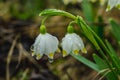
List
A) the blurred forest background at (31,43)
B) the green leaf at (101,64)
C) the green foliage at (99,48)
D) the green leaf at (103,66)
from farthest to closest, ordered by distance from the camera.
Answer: the blurred forest background at (31,43) < the green leaf at (101,64) < the green leaf at (103,66) < the green foliage at (99,48)

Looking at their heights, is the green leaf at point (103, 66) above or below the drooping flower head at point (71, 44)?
below

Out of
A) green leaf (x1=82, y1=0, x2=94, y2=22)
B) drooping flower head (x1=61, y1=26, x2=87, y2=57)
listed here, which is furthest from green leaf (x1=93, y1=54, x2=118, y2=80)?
green leaf (x1=82, y1=0, x2=94, y2=22)

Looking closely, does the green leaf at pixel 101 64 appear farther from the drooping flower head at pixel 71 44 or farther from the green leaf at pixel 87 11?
the green leaf at pixel 87 11

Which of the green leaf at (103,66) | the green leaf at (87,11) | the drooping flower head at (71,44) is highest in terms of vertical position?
the green leaf at (87,11)

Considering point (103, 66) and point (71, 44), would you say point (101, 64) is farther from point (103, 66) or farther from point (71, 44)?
point (71, 44)

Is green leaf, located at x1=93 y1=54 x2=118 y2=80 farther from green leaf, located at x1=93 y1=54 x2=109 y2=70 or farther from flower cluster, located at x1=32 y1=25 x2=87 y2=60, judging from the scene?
flower cluster, located at x1=32 y1=25 x2=87 y2=60

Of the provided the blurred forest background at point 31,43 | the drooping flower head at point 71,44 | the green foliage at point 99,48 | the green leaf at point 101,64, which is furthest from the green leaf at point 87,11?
the drooping flower head at point 71,44

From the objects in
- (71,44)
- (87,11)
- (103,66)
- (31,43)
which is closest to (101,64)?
(103,66)

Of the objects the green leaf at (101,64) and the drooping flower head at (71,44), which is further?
the green leaf at (101,64)
